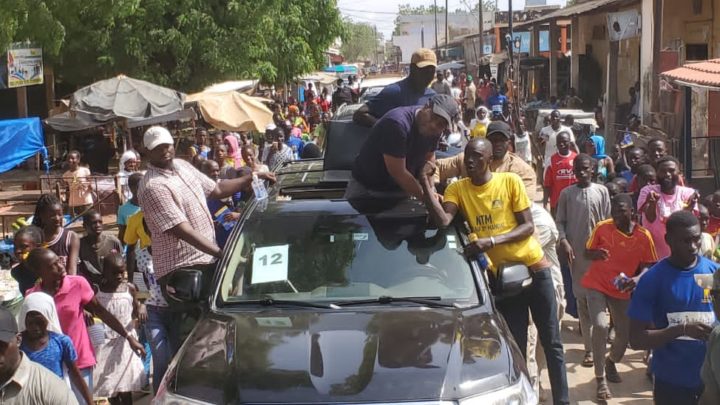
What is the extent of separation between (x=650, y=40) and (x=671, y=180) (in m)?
15.0

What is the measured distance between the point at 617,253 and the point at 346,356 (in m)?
3.68

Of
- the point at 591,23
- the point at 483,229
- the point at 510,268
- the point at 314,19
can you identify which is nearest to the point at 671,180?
the point at 483,229

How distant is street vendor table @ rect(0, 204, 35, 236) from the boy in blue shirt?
1083 centimetres

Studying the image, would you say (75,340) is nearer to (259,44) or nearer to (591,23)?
(259,44)

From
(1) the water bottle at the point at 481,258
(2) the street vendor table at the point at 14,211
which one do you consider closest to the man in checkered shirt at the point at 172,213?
(1) the water bottle at the point at 481,258

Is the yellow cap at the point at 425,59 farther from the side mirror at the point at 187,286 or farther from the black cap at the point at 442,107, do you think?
the side mirror at the point at 187,286

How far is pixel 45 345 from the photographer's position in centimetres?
487

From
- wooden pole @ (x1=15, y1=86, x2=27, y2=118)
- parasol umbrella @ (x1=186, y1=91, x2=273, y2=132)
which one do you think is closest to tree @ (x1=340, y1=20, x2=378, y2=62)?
wooden pole @ (x1=15, y1=86, x2=27, y2=118)

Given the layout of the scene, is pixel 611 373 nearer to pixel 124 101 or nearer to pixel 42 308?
pixel 42 308

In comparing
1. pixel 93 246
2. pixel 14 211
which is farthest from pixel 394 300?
pixel 14 211

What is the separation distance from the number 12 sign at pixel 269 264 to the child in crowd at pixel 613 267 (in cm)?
305

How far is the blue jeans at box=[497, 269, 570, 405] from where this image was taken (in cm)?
602

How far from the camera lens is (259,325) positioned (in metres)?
4.37

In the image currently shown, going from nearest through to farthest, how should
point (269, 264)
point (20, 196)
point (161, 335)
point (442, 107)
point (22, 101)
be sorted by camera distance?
point (269, 264), point (442, 107), point (161, 335), point (20, 196), point (22, 101)
